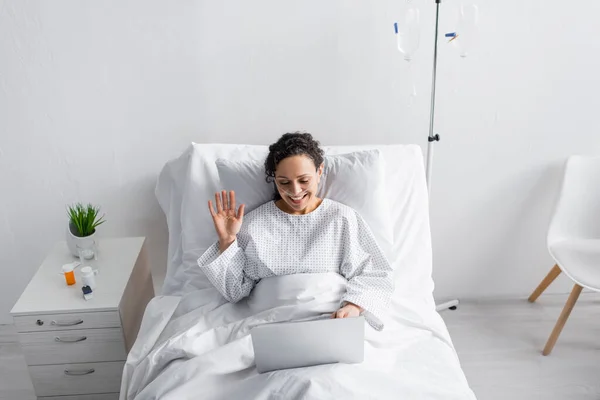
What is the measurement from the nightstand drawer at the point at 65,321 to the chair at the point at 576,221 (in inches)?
67.5

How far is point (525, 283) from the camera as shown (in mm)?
2451

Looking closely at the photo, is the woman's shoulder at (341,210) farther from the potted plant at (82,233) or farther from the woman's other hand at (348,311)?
the potted plant at (82,233)

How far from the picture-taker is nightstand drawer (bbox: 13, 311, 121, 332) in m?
1.66

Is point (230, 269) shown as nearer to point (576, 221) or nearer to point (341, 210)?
point (341, 210)

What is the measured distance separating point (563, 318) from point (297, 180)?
1.30 metres

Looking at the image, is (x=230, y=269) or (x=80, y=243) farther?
(x=80, y=243)

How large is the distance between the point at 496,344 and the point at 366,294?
0.98 m

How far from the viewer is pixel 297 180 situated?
1.54 m

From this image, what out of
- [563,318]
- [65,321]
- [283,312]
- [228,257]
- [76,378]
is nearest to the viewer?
[283,312]

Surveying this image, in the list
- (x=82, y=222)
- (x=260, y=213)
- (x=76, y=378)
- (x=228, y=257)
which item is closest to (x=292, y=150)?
(x=260, y=213)

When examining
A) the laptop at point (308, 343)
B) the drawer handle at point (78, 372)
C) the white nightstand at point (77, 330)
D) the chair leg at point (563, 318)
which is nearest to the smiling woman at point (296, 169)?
the laptop at point (308, 343)

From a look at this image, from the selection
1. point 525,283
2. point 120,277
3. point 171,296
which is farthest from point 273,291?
point 525,283

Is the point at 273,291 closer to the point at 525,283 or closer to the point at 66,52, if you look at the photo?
the point at 66,52

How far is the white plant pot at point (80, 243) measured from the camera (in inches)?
73.2
